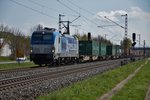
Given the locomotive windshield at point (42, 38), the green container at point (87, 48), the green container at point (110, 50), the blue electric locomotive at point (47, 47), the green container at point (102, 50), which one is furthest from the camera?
the green container at point (110, 50)

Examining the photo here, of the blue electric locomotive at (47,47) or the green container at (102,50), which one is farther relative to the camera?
the green container at (102,50)

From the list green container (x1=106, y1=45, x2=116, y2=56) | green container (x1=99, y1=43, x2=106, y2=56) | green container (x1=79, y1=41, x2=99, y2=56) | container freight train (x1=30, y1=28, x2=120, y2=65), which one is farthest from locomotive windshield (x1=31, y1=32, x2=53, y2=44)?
green container (x1=106, y1=45, x2=116, y2=56)

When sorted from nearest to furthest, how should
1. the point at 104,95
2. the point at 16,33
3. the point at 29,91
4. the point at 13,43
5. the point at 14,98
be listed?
the point at 14,98 → the point at 104,95 → the point at 29,91 → the point at 13,43 → the point at 16,33

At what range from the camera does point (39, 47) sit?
38438 millimetres

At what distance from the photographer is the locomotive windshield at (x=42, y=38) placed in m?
38.5

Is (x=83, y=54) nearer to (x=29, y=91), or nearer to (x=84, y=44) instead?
(x=84, y=44)

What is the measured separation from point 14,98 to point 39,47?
24340 mm

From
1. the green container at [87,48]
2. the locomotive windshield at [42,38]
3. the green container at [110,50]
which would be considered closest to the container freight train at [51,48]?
the locomotive windshield at [42,38]

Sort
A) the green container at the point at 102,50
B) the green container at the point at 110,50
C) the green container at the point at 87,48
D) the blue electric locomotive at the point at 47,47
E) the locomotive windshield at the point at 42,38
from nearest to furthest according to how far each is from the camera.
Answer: the blue electric locomotive at the point at 47,47
the locomotive windshield at the point at 42,38
the green container at the point at 87,48
the green container at the point at 102,50
the green container at the point at 110,50

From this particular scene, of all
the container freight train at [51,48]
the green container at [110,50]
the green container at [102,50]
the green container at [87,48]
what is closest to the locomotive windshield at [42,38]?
the container freight train at [51,48]

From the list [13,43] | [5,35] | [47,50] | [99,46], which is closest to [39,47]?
[47,50]

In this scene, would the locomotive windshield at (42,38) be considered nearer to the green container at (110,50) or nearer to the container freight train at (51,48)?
the container freight train at (51,48)

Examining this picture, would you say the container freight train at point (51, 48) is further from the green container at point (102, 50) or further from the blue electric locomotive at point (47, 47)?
the green container at point (102, 50)

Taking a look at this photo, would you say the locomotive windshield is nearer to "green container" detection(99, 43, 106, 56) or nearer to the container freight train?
the container freight train
